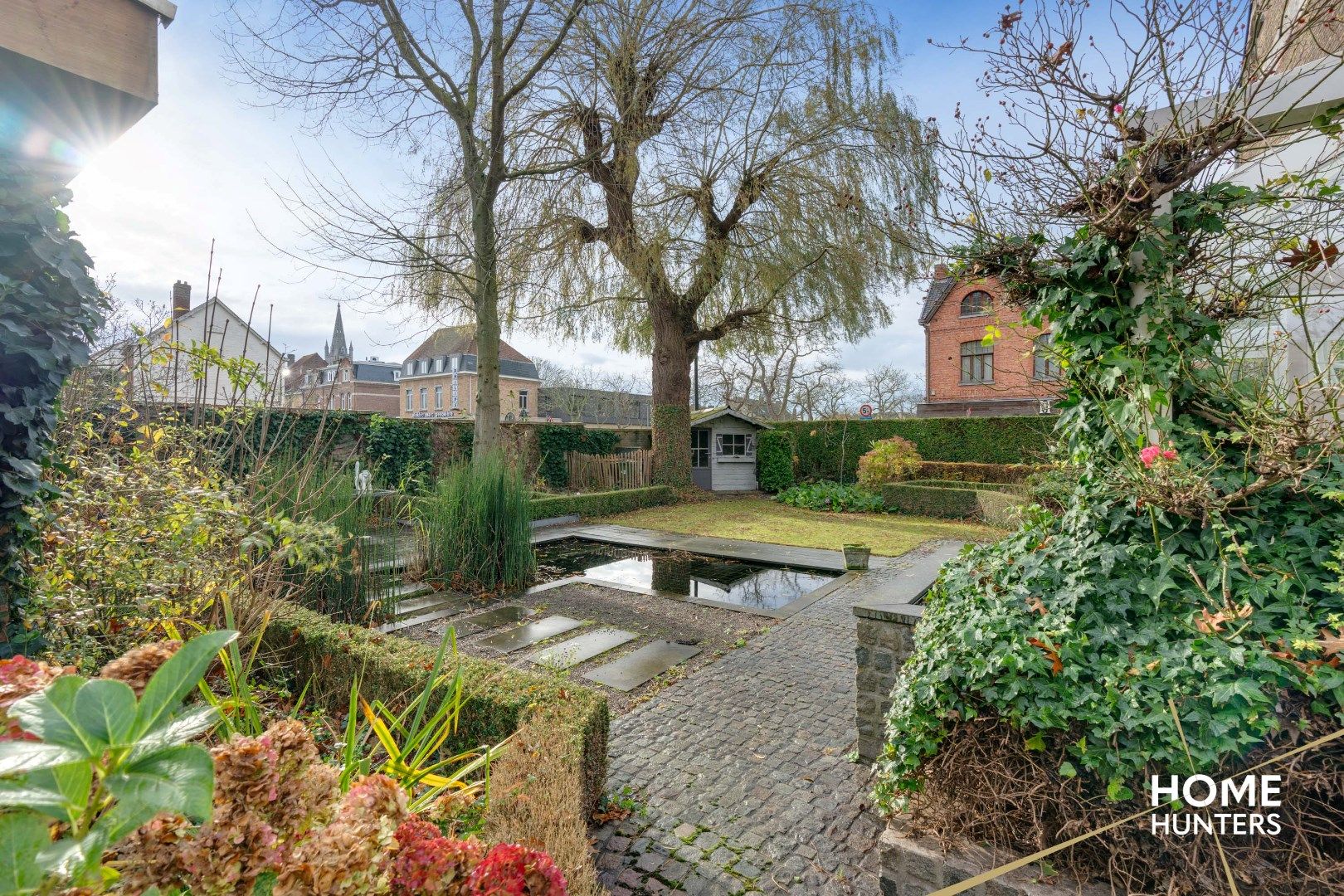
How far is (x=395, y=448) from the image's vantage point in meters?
→ 12.5

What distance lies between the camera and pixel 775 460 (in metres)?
18.3

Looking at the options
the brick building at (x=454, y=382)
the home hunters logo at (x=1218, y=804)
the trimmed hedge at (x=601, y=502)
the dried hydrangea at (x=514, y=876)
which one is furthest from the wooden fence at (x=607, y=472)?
the brick building at (x=454, y=382)

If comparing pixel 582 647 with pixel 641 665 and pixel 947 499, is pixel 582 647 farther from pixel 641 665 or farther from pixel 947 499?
pixel 947 499

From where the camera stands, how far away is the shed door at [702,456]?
17.7 m

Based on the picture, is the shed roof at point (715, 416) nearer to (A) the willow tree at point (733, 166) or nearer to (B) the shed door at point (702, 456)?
(B) the shed door at point (702, 456)

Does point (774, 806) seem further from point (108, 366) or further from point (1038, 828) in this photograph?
point (108, 366)

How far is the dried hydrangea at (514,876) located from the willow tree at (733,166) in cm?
950

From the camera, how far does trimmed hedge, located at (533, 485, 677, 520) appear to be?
1161cm

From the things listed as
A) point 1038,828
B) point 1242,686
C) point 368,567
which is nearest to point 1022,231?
point 1242,686

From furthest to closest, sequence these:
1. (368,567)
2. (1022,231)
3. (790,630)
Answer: (790,630) → (368,567) → (1022,231)

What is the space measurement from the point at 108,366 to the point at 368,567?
2245 millimetres

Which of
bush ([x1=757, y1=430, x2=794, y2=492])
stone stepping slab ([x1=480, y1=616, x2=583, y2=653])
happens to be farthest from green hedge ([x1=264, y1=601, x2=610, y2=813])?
bush ([x1=757, y1=430, x2=794, y2=492])

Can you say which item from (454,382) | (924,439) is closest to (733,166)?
(924,439)

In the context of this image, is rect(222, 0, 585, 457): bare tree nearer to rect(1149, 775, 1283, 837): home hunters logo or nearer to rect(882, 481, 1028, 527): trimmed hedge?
rect(1149, 775, 1283, 837): home hunters logo
